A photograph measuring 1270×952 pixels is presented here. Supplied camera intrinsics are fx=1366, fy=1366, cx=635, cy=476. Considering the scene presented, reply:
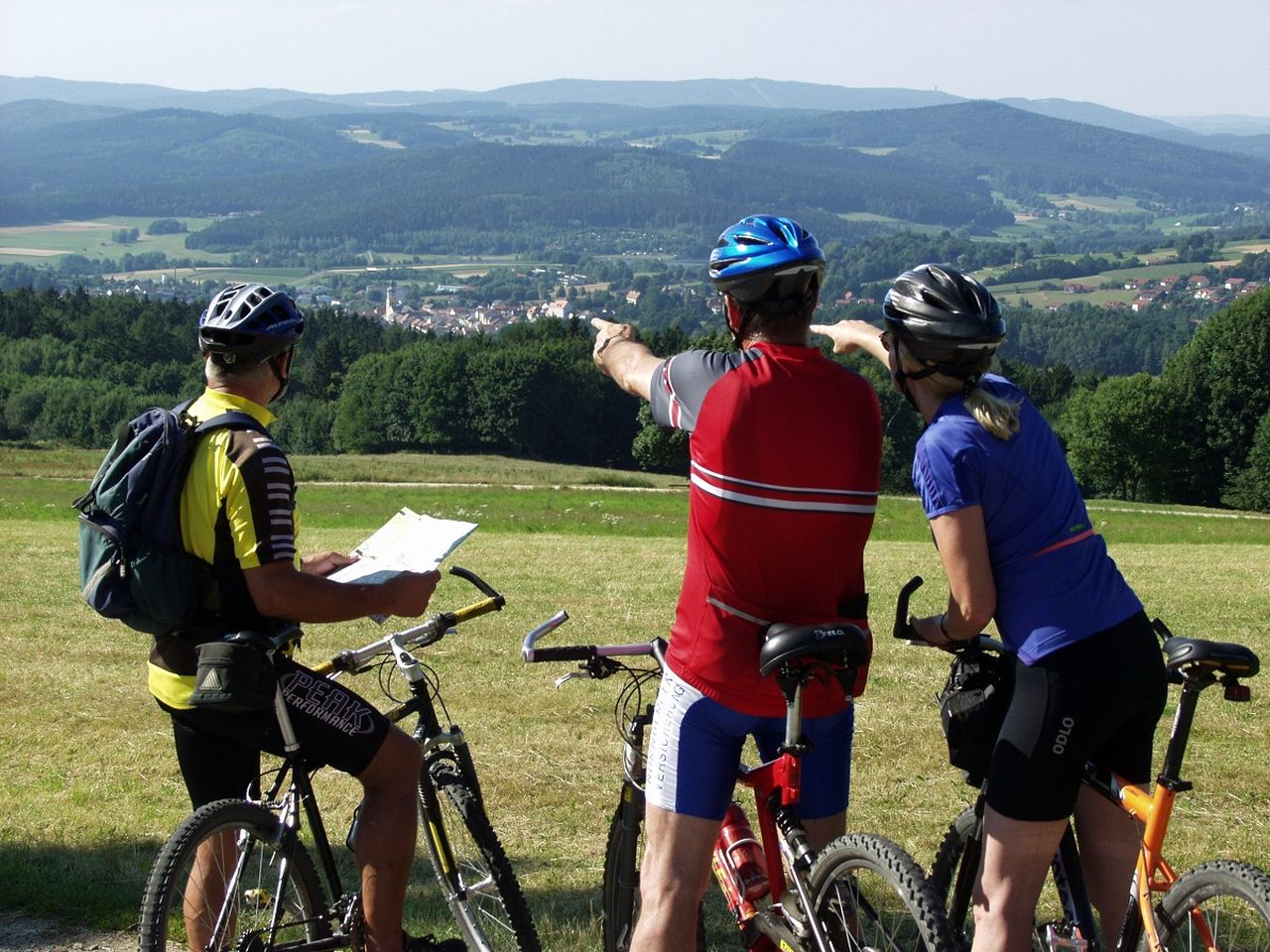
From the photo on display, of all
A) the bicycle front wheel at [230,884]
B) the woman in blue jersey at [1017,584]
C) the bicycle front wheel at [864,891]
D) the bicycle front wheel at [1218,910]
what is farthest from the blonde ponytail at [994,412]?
the bicycle front wheel at [230,884]

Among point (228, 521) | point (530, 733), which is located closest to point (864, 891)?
point (228, 521)

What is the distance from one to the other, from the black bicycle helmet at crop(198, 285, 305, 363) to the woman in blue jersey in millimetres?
1854

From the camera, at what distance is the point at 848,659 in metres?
3.68

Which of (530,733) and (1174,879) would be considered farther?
(530,733)

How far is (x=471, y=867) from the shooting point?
4.80m

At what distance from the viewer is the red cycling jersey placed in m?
3.62

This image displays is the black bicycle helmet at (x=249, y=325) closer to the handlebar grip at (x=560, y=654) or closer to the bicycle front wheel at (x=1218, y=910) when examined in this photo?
the handlebar grip at (x=560, y=654)

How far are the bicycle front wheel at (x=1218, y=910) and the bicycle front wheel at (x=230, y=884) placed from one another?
2505 millimetres

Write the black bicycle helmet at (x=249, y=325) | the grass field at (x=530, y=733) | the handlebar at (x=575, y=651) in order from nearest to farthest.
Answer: the black bicycle helmet at (x=249, y=325) < the handlebar at (x=575, y=651) < the grass field at (x=530, y=733)

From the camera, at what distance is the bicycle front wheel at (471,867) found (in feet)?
15.1

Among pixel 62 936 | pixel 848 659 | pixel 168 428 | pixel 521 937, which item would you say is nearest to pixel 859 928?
pixel 848 659

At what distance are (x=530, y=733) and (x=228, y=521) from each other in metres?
5.16

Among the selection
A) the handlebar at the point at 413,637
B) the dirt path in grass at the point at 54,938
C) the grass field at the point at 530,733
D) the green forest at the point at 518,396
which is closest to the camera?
the handlebar at the point at 413,637

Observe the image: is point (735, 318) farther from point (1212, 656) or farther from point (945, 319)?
point (1212, 656)
